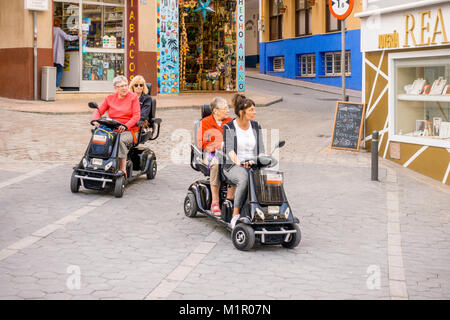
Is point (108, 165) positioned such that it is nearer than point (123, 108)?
Yes

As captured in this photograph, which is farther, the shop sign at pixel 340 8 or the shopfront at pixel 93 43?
the shopfront at pixel 93 43

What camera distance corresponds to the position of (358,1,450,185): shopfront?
36.9 ft

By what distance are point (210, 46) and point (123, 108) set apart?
15279mm

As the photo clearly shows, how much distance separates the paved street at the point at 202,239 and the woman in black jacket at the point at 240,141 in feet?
2.37

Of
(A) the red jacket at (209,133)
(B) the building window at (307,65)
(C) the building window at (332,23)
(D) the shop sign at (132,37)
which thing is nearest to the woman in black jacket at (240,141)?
(A) the red jacket at (209,133)

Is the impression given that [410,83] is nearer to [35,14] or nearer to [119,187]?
[119,187]

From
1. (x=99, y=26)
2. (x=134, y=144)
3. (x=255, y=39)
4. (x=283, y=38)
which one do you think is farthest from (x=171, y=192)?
(x=255, y=39)

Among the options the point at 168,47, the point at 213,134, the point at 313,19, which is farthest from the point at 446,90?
the point at 313,19

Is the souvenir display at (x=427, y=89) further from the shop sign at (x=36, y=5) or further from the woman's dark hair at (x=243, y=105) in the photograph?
the shop sign at (x=36, y=5)

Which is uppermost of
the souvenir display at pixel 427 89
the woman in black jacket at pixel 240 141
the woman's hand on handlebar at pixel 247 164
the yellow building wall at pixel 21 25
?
the yellow building wall at pixel 21 25

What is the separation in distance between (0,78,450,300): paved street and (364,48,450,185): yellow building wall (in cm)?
28

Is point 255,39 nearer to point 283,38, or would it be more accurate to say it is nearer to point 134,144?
point 283,38

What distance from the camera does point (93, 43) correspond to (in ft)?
65.6

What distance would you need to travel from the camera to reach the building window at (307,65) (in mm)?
30766
